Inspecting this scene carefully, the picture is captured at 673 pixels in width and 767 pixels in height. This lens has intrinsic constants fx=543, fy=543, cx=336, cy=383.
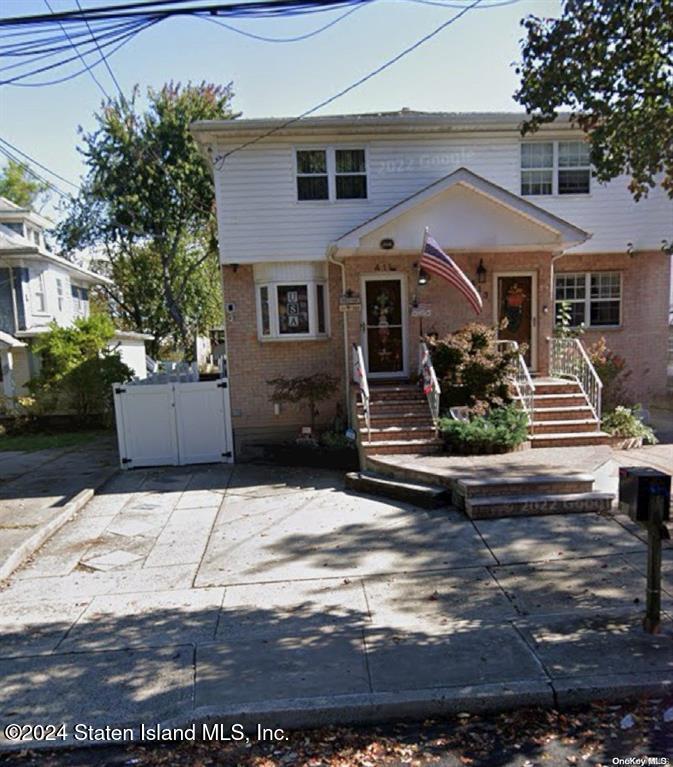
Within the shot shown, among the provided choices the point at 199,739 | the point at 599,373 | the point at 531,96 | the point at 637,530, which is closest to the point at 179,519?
the point at 199,739

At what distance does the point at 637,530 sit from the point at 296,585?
373 cm

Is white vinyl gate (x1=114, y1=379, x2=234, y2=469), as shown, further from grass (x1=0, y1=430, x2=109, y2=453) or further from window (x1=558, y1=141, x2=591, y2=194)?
window (x1=558, y1=141, x2=591, y2=194)

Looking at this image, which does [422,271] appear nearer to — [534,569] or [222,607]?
[534,569]

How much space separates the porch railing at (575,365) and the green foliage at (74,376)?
11834 millimetres

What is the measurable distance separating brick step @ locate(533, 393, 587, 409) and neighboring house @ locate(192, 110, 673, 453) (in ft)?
5.55

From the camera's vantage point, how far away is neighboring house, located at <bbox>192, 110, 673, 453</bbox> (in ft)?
37.0

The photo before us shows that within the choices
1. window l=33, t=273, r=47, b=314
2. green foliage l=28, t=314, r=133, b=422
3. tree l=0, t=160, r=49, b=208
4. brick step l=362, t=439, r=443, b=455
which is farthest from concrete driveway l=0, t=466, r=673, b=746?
tree l=0, t=160, r=49, b=208

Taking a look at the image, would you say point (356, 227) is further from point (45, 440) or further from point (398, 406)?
point (45, 440)

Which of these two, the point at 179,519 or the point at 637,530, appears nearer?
the point at 637,530

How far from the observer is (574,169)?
39.6ft

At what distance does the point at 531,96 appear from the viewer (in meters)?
6.14

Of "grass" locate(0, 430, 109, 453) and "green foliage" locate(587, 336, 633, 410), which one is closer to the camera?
"green foliage" locate(587, 336, 633, 410)

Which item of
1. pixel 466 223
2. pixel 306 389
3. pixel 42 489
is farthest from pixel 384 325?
pixel 42 489

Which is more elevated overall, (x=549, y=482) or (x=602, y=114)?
(x=602, y=114)
